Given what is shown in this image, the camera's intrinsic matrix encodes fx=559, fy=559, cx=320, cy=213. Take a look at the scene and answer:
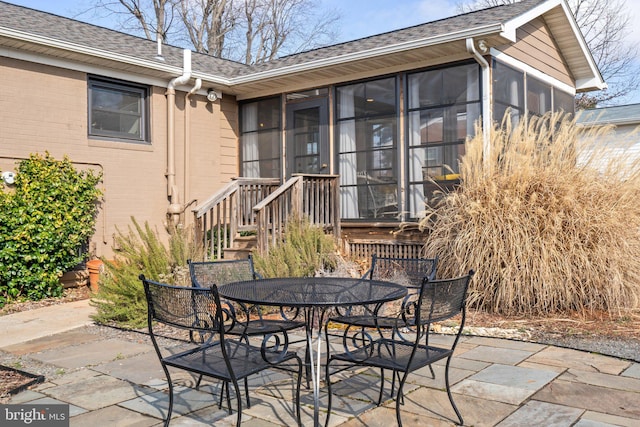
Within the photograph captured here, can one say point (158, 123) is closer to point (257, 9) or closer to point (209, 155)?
point (209, 155)

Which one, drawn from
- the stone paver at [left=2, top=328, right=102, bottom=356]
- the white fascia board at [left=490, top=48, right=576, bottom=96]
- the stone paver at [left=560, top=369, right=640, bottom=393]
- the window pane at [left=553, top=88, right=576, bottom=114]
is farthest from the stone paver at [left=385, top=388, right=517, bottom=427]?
the window pane at [left=553, top=88, right=576, bottom=114]

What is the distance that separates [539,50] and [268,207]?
4841 mm

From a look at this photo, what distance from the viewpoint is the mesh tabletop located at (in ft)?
8.96

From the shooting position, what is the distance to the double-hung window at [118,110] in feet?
25.0

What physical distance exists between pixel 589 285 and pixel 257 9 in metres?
18.2

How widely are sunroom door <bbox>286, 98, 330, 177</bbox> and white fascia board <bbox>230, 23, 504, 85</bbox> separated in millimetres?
683

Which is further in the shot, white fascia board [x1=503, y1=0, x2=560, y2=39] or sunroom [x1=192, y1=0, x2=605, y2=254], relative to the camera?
sunroom [x1=192, y1=0, x2=605, y2=254]

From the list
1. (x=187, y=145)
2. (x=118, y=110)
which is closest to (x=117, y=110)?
(x=118, y=110)

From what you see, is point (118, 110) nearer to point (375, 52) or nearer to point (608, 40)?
point (375, 52)

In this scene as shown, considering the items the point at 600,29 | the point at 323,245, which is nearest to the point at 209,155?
the point at 323,245

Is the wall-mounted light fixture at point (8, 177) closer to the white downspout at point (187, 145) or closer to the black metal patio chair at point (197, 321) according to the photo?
the white downspout at point (187, 145)

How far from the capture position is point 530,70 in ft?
26.7

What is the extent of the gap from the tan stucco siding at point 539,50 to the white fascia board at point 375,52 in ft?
3.00

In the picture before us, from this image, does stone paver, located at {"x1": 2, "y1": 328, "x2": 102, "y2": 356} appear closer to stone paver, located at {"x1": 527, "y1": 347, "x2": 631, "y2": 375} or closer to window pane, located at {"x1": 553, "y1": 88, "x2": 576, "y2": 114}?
stone paver, located at {"x1": 527, "y1": 347, "x2": 631, "y2": 375}
